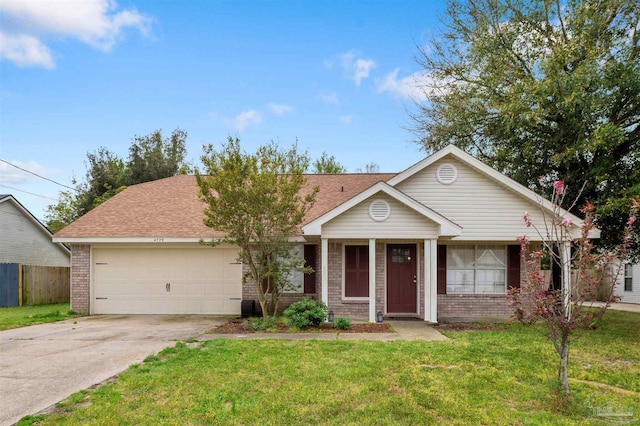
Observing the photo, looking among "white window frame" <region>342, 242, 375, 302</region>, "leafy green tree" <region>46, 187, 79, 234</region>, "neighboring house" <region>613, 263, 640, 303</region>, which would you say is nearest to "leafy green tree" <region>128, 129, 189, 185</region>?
"leafy green tree" <region>46, 187, 79, 234</region>

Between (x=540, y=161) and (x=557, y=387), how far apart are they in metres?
10.1

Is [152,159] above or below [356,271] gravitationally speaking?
above

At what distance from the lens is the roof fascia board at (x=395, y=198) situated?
36.4 feet

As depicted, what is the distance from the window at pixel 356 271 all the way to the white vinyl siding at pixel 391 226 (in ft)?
4.05

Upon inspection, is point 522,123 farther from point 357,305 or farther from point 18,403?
point 18,403

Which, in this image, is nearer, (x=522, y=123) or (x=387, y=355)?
(x=387, y=355)

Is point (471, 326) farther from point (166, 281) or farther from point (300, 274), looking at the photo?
point (166, 281)

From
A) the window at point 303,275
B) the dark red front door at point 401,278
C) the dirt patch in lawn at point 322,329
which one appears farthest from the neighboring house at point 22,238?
the dark red front door at point 401,278

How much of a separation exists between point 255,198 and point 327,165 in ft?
92.8

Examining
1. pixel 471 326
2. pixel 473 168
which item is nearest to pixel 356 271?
pixel 471 326

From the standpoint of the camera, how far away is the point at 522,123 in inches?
489

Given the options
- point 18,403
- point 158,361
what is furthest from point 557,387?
point 18,403

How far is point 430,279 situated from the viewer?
1148cm

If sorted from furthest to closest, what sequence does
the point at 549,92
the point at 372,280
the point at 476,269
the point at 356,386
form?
the point at 476,269
the point at 549,92
the point at 372,280
the point at 356,386
